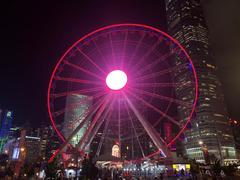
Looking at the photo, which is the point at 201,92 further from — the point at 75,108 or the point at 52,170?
the point at 52,170

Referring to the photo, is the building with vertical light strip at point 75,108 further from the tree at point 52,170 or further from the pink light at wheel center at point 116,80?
the tree at point 52,170

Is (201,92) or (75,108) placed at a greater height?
(201,92)

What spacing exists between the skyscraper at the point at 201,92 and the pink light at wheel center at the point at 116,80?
77782mm

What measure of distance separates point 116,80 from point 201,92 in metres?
89.9

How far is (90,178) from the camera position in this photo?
935 inches

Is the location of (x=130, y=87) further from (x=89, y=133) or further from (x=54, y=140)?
(x=54, y=140)

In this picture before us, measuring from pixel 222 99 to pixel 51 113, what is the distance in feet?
346

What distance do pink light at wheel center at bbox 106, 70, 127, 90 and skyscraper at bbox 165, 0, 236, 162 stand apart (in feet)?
255

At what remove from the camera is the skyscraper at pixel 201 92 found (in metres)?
104

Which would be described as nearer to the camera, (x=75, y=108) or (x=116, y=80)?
(x=116, y=80)

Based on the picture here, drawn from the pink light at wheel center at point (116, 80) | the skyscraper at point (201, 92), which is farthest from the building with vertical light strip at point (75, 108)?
the skyscraper at point (201, 92)

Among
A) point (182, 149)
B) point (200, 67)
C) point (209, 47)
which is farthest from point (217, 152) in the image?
point (209, 47)

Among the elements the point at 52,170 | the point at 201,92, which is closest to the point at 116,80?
the point at 52,170

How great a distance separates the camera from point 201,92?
358 ft
